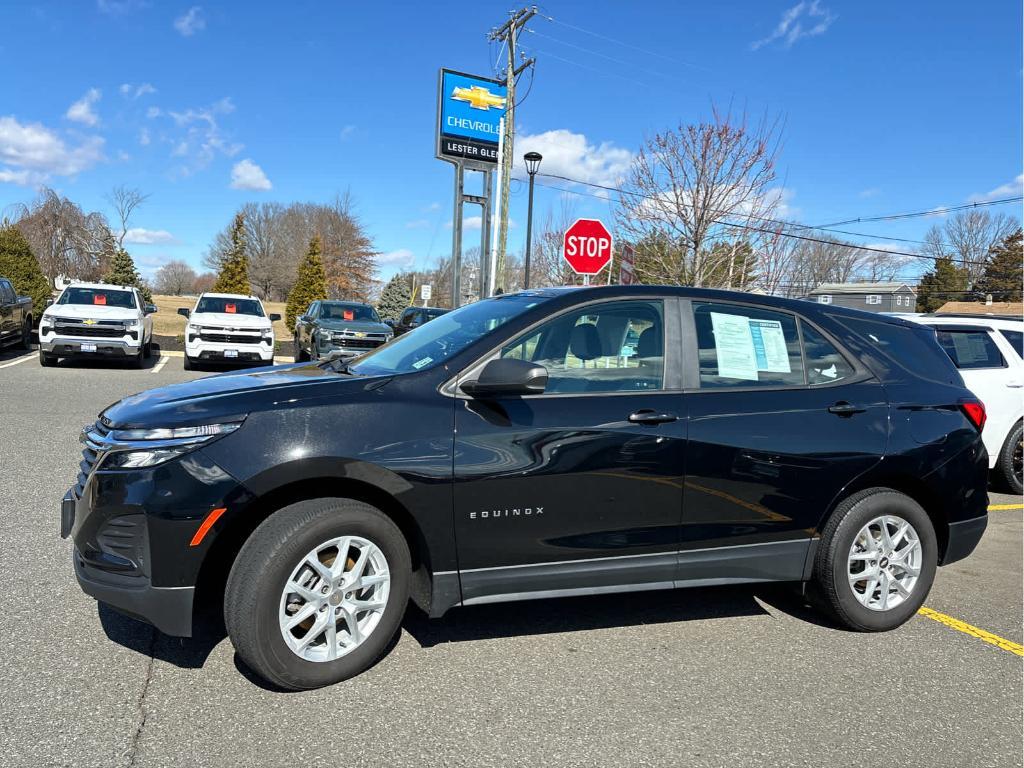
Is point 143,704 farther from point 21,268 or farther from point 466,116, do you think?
point 21,268

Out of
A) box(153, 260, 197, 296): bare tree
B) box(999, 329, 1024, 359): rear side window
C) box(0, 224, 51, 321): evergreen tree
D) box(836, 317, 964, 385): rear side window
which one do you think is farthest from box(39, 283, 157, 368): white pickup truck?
box(153, 260, 197, 296): bare tree

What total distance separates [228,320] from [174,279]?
3813 inches

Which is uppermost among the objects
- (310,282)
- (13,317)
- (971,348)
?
(310,282)

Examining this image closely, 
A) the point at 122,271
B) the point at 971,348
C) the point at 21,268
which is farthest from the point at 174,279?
the point at 971,348

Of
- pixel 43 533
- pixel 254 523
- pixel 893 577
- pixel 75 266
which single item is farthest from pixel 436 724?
pixel 75 266

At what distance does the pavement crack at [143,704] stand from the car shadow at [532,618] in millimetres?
11

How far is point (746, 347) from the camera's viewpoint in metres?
3.87

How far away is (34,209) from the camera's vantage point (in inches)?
2092

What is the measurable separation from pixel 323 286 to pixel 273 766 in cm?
3996

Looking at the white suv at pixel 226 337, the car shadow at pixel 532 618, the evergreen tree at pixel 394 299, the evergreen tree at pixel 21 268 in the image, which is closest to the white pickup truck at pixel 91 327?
the white suv at pixel 226 337

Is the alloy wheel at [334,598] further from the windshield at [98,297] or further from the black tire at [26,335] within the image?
the black tire at [26,335]

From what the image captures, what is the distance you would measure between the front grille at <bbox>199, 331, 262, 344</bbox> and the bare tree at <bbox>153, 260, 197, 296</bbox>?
93.7 meters

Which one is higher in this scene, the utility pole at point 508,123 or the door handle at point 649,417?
the utility pole at point 508,123

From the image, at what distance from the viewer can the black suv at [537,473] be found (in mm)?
2902
